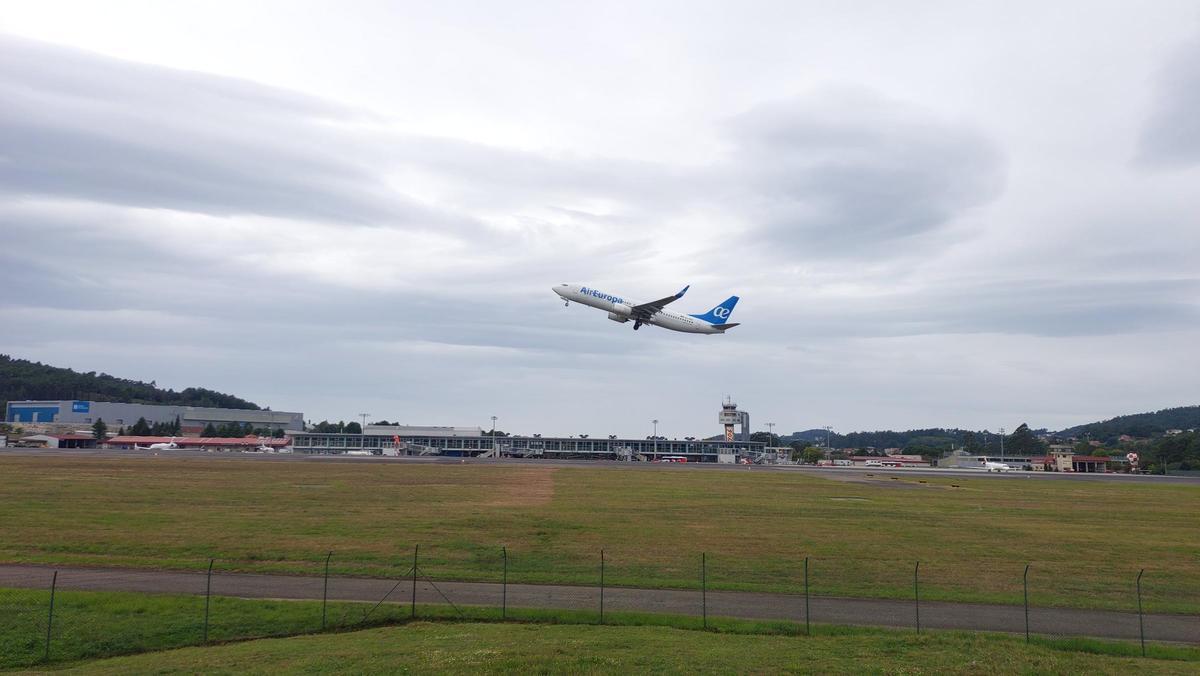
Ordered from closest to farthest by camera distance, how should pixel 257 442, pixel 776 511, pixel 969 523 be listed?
pixel 969 523, pixel 776 511, pixel 257 442

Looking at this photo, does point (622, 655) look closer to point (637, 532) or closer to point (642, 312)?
point (637, 532)

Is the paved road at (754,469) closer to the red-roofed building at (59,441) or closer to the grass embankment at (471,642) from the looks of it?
the red-roofed building at (59,441)

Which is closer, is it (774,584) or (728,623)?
(728,623)

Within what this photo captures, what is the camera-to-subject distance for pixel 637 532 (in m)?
45.0

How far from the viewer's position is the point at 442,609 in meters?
26.8

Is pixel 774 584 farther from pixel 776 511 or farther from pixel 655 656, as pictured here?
pixel 776 511

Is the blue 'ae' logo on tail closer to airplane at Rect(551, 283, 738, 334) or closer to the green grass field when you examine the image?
airplane at Rect(551, 283, 738, 334)

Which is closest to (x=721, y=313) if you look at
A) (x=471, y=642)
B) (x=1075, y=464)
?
(x=471, y=642)

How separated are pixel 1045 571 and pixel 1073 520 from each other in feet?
77.3

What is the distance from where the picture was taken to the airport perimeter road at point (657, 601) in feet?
85.5

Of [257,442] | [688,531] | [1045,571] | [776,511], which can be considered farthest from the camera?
[257,442]

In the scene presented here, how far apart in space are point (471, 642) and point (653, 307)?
66.0 meters

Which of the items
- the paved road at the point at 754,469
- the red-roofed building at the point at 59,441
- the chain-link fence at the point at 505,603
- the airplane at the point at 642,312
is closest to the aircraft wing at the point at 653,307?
the airplane at the point at 642,312

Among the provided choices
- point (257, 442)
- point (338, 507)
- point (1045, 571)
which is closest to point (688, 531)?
point (1045, 571)
